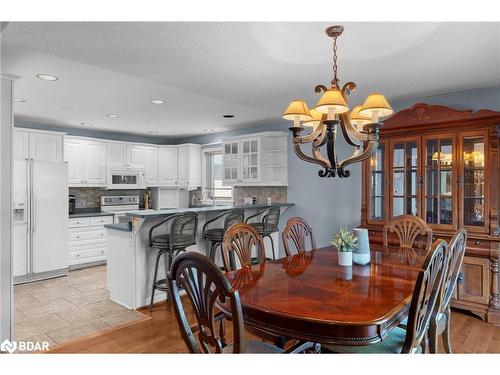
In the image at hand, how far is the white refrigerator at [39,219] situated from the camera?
443cm

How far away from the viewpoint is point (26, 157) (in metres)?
4.65

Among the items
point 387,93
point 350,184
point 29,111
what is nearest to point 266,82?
point 387,93

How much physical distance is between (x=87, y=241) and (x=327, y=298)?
4.81m

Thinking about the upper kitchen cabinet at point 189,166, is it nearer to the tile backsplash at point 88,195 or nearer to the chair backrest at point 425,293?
the tile backsplash at point 88,195

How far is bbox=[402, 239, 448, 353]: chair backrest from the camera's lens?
4.65 ft

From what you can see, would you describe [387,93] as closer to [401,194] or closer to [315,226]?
[401,194]

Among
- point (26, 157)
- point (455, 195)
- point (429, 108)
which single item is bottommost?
point (455, 195)

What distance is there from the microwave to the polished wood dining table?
4546 millimetres

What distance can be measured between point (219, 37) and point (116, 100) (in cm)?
224

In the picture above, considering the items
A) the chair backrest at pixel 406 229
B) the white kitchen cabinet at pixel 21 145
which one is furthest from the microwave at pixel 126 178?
the chair backrest at pixel 406 229

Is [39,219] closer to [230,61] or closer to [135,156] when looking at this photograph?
[135,156]

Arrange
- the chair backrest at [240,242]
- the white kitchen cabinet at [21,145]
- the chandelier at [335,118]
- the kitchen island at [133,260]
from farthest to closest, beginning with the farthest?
the white kitchen cabinet at [21,145]
the kitchen island at [133,260]
the chair backrest at [240,242]
the chandelier at [335,118]

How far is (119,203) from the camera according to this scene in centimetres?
632

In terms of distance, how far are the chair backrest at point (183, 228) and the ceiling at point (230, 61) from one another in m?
1.33
